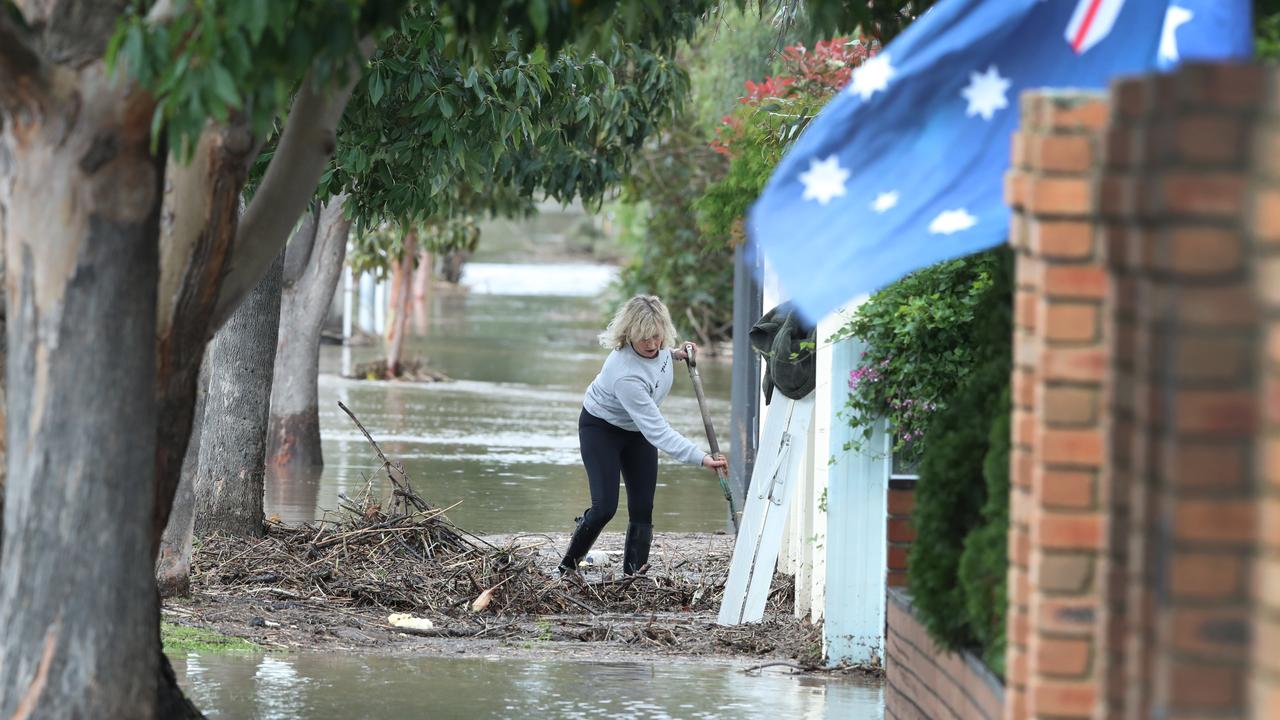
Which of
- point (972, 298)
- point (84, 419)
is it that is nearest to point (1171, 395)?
point (84, 419)

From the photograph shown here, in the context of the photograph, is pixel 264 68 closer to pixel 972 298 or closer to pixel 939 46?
pixel 939 46

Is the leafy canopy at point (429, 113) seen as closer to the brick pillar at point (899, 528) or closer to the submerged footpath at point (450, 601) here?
the submerged footpath at point (450, 601)

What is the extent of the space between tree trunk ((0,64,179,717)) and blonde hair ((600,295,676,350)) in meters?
4.91

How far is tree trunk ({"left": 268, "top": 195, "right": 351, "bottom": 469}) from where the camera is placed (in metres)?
14.6

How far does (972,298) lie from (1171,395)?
4064mm

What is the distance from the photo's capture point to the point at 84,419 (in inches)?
182

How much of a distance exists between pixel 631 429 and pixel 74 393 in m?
5.41

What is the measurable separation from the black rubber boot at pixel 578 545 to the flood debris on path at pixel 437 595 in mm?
141

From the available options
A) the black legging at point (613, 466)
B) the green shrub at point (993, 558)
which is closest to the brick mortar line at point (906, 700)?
the green shrub at point (993, 558)

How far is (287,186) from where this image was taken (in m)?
5.66

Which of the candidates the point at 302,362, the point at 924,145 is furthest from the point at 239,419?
the point at 924,145

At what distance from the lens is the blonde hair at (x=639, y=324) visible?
31.1ft

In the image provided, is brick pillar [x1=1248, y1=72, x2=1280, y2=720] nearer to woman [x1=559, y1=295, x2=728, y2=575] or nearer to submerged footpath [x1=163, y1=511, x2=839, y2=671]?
submerged footpath [x1=163, y1=511, x2=839, y2=671]

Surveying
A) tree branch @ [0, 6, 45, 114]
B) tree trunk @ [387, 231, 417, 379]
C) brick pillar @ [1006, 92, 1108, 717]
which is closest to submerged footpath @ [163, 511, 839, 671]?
tree branch @ [0, 6, 45, 114]
